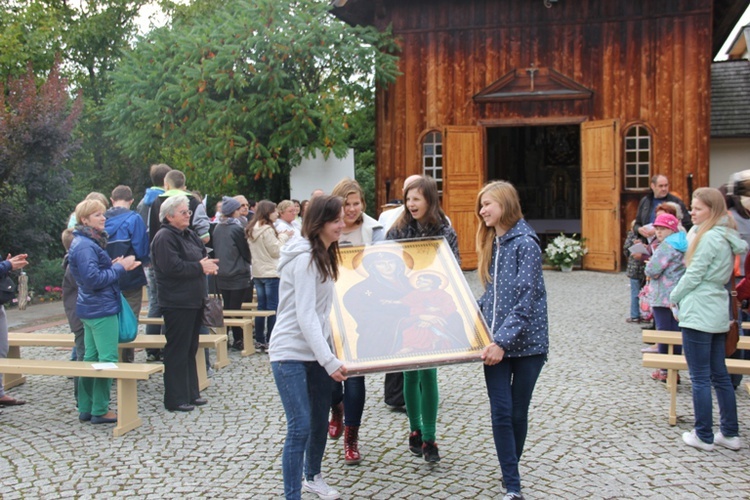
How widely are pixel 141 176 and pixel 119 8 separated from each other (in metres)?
5.08

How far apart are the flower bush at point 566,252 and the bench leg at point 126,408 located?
1189cm

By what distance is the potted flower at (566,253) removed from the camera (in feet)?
54.3

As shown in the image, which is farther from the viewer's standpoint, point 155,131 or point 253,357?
point 155,131

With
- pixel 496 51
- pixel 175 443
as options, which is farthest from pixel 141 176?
pixel 175 443

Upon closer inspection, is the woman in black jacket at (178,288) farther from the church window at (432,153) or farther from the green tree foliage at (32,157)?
the church window at (432,153)

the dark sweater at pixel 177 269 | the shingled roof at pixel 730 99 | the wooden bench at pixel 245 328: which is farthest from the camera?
the shingled roof at pixel 730 99

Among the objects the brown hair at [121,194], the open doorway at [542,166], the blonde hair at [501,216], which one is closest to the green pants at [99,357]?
the brown hair at [121,194]

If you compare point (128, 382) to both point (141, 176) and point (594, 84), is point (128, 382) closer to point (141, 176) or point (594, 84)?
point (594, 84)

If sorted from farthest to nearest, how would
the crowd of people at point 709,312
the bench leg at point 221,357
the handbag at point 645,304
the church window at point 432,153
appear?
the church window at point 432,153
the handbag at point 645,304
the bench leg at point 221,357
the crowd of people at point 709,312

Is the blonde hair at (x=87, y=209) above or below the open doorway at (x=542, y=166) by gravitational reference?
below

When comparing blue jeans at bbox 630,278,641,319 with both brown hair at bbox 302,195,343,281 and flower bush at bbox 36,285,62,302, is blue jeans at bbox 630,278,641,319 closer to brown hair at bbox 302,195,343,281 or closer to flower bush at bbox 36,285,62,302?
brown hair at bbox 302,195,343,281

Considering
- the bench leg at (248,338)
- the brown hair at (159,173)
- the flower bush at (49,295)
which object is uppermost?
the brown hair at (159,173)

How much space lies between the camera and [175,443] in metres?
5.77

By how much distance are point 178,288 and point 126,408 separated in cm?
103
